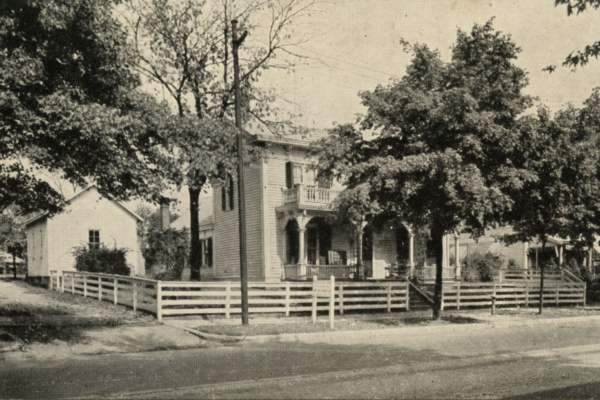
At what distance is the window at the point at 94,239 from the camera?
3041cm

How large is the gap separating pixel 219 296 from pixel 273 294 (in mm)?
2476

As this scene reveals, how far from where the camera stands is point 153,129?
41.5 feet

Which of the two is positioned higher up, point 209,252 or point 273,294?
point 209,252

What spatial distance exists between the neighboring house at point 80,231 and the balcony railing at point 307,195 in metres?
8.81

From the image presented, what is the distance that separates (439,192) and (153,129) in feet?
26.8

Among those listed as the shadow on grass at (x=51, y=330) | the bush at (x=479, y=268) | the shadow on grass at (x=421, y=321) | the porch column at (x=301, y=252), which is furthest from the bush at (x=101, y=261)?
the bush at (x=479, y=268)

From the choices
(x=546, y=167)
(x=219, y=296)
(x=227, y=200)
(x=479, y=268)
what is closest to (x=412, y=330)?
(x=546, y=167)

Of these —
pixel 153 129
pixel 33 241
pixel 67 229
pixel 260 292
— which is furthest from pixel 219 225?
pixel 153 129

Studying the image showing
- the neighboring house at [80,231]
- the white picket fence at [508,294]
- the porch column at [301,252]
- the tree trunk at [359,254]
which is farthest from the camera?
the neighboring house at [80,231]

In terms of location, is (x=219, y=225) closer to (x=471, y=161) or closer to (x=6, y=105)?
(x=471, y=161)

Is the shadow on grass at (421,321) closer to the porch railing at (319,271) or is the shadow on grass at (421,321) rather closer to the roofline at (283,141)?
the porch railing at (319,271)

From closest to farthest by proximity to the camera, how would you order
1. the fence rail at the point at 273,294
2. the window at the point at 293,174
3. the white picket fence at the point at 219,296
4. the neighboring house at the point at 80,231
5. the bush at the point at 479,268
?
the white picket fence at the point at 219,296 < the fence rail at the point at 273,294 < the window at the point at 293,174 < the neighboring house at the point at 80,231 < the bush at the point at 479,268

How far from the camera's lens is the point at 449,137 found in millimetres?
17078

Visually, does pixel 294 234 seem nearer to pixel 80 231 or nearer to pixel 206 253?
pixel 206 253
